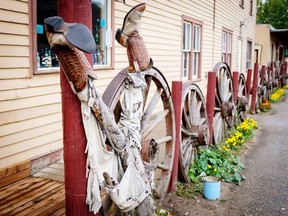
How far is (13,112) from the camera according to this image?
155 inches

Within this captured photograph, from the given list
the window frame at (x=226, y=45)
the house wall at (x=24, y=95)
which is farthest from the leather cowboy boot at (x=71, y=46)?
the window frame at (x=226, y=45)

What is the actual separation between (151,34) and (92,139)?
19.6 feet

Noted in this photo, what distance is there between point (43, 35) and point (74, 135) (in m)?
3.06

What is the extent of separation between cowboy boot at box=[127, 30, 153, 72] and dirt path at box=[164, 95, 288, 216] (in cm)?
222

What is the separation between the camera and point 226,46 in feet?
47.2

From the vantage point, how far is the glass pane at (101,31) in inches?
219

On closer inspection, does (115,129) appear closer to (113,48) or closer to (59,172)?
(59,172)

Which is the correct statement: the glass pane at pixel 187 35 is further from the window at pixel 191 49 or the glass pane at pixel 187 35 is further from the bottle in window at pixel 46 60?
the bottle in window at pixel 46 60

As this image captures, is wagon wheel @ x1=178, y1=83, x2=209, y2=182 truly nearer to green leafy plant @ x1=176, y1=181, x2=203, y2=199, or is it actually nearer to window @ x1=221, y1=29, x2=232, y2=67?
green leafy plant @ x1=176, y1=181, x2=203, y2=199

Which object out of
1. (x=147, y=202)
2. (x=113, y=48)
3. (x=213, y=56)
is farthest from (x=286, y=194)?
(x=213, y=56)

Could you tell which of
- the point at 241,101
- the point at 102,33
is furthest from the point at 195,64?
the point at 102,33

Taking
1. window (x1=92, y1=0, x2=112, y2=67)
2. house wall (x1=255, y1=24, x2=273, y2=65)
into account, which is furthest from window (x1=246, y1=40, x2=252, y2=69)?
window (x1=92, y1=0, x2=112, y2=67)

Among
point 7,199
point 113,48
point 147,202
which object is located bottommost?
point 7,199

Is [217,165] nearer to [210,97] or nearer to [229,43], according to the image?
[210,97]
